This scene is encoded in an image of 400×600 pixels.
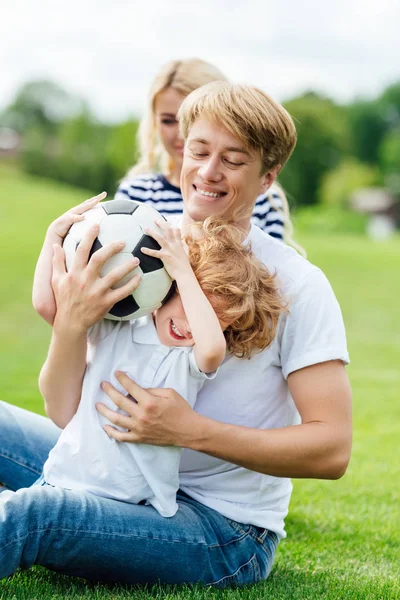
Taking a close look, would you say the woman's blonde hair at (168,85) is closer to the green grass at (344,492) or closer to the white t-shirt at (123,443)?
the green grass at (344,492)

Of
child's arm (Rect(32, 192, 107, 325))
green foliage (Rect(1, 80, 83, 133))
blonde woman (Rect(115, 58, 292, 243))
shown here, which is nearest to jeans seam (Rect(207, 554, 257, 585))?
child's arm (Rect(32, 192, 107, 325))

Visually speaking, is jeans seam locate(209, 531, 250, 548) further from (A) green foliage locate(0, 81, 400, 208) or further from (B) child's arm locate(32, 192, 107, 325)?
(A) green foliage locate(0, 81, 400, 208)

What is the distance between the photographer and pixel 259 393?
3033 millimetres

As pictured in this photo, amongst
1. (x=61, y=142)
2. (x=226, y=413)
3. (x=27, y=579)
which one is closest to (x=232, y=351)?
(x=226, y=413)

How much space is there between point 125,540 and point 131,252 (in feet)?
3.17

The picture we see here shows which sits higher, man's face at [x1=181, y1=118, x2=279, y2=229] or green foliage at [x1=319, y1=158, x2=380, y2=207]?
man's face at [x1=181, y1=118, x2=279, y2=229]

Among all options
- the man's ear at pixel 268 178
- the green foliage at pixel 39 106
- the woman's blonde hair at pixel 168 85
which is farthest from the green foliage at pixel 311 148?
the man's ear at pixel 268 178

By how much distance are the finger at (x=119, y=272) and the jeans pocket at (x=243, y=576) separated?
3.79 feet

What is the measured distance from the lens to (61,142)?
5394 cm

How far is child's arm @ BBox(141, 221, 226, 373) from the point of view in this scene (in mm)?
2662

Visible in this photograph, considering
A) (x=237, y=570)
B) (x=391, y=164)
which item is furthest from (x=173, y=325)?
(x=391, y=164)

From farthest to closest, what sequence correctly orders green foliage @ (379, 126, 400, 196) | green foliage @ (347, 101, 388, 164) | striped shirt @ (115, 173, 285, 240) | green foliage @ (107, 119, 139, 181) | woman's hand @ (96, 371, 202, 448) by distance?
green foliage @ (347, 101, 388, 164)
green foliage @ (379, 126, 400, 196)
green foliage @ (107, 119, 139, 181)
striped shirt @ (115, 173, 285, 240)
woman's hand @ (96, 371, 202, 448)

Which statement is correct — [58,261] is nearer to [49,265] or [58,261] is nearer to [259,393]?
[49,265]

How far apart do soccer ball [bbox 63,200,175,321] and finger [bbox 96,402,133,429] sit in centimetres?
31
